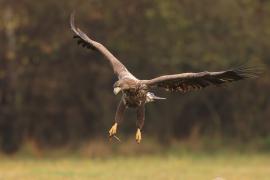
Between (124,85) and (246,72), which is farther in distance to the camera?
(124,85)

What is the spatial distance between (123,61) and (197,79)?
14.3 m

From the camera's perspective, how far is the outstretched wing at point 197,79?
13.4 meters

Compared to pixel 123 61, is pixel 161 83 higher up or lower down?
lower down

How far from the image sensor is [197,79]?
45.9ft

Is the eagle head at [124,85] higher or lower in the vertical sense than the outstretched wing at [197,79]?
lower

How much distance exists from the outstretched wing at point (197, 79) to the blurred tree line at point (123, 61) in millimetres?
13614

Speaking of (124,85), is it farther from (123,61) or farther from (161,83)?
(123,61)

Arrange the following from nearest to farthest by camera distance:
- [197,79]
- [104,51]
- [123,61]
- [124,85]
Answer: [124,85]
[197,79]
[104,51]
[123,61]

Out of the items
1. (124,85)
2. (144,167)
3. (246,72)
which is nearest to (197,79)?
(246,72)

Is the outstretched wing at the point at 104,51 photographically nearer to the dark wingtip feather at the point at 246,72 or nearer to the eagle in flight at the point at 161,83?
the eagle in flight at the point at 161,83

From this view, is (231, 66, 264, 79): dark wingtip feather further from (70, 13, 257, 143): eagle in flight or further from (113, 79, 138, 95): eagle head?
(113, 79, 138, 95): eagle head

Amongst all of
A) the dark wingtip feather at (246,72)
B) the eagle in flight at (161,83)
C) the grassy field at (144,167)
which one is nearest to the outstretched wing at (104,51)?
the eagle in flight at (161,83)

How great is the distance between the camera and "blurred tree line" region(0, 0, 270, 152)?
28.4 m

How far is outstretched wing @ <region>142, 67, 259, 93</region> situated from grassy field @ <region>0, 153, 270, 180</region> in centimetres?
381
